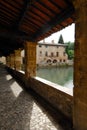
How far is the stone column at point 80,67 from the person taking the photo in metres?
2.73

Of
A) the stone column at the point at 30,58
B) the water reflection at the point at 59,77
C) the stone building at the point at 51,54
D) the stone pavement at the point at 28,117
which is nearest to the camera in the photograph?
the stone pavement at the point at 28,117

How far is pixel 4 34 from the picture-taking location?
273 inches

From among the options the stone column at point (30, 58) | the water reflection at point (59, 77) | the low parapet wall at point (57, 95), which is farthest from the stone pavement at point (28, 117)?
the water reflection at point (59, 77)

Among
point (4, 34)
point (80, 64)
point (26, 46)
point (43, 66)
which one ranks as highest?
→ point (4, 34)

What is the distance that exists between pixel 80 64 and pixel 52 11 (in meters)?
1.82

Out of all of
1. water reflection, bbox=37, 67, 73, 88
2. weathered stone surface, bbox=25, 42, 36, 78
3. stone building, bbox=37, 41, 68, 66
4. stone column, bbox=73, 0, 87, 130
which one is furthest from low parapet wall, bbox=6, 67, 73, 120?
stone building, bbox=37, 41, 68, 66

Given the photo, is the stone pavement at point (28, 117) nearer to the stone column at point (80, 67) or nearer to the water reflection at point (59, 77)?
the stone column at point (80, 67)

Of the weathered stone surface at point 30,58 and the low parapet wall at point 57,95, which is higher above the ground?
the weathered stone surface at point 30,58

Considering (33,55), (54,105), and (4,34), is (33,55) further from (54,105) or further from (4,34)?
(54,105)

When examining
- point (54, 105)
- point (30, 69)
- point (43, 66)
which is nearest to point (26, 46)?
point (30, 69)

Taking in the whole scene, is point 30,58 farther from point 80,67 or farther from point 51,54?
point 51,54

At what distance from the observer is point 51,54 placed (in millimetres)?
44156

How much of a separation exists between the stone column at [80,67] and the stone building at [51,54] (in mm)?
38276

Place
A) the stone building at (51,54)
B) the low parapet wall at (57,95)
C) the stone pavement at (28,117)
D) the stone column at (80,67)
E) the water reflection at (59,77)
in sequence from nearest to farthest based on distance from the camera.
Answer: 1. the stone column at (80,67)
2. the stone pavement at (28,117)
3. the low parapet wall at (57,95)
4. the water reflection at (59,77)
5. the stone building at (51,54)
